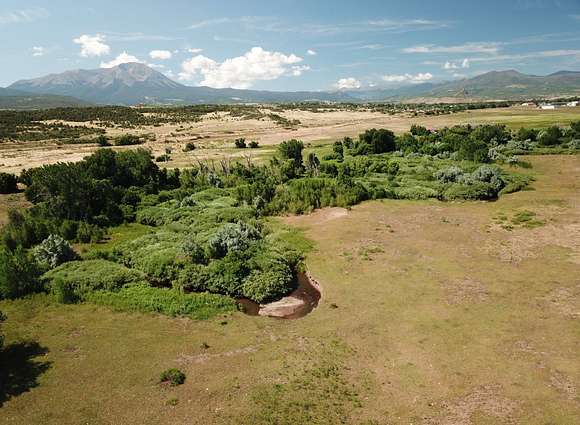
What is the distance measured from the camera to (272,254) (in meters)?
30.9

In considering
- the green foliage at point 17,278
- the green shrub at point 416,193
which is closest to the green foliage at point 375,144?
the green shrub at point 416,193

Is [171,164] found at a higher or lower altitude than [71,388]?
higher

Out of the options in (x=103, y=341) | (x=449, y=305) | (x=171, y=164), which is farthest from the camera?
(x=171, y=164)

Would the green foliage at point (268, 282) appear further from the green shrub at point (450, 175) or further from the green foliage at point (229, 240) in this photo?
the green shrub at point (450, 175)

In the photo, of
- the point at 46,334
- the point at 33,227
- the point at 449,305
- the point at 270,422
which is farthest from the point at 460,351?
the point at 33,227

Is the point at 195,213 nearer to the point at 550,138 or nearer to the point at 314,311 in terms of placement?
the point at 314,311

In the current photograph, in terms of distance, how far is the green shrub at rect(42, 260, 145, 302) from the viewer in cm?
2572

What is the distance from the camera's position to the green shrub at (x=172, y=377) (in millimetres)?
18125

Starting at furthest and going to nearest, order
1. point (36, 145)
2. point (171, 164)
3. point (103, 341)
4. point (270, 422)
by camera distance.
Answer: point (36, 145) < point (171, 164) < point (103, 341) < point (270, 422)

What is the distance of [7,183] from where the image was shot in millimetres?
49438

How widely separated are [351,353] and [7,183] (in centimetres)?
4855

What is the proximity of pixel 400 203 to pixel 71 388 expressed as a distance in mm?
37012

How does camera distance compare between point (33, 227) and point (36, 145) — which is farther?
point (36, 145)

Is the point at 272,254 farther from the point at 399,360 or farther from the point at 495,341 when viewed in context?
the point at 495,341
